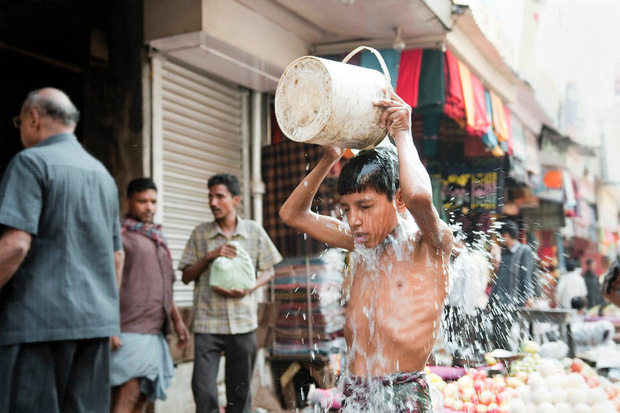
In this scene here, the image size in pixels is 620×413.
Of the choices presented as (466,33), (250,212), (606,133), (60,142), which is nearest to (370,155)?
(60,142)

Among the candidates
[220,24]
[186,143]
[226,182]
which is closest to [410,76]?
[220,24]

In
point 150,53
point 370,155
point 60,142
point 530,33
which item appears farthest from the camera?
point 530,33

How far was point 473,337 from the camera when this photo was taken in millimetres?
6781

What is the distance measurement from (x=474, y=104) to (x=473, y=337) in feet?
8.75

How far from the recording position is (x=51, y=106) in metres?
3.07

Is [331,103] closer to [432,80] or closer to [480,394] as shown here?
[480,394]

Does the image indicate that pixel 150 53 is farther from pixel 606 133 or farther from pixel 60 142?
pixel 606 133

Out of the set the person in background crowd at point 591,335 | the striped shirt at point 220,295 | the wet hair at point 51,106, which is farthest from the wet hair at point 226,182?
the person in background crowd at point 591,335

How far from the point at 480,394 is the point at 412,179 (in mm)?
2053

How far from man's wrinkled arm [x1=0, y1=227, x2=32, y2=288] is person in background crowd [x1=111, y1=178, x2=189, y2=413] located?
4.43 ft

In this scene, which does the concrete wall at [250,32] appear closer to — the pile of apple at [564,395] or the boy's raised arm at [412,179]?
the boy's raised arm at [412,179]

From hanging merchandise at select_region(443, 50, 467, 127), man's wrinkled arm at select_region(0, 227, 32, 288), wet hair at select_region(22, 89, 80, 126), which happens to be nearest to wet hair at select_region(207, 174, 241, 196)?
wet hair at select_region(22, 89, 80, 126)

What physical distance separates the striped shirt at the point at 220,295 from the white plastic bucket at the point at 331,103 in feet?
8.59

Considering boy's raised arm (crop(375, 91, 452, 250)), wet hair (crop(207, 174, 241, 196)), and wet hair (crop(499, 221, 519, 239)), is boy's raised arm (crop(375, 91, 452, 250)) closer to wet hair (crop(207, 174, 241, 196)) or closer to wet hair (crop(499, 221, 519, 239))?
wet hair (crop(207, 174, 241, 196))
